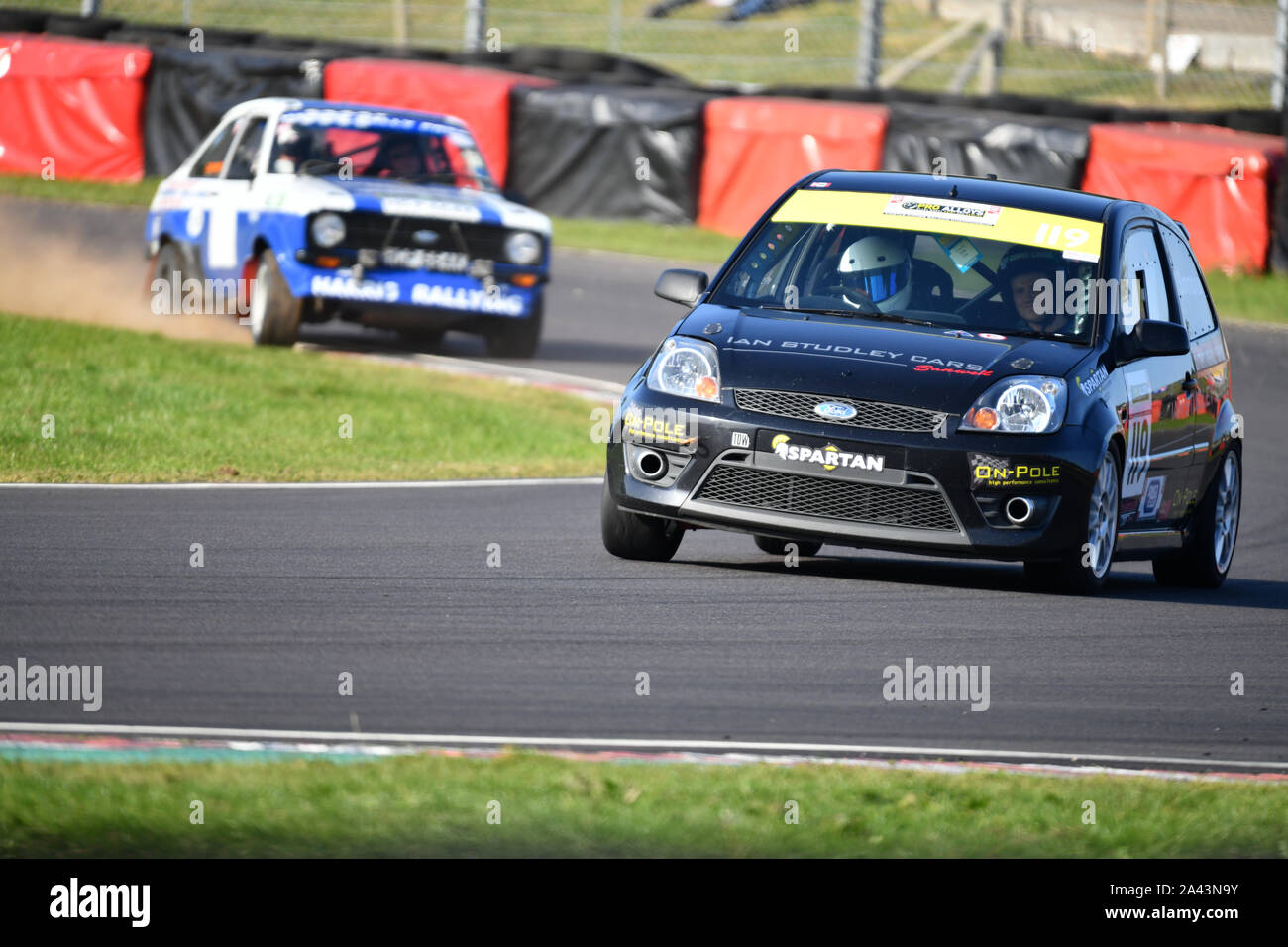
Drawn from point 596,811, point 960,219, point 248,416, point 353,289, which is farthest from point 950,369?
point 353,289

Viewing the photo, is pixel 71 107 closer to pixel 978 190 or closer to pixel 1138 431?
pixel 978 190

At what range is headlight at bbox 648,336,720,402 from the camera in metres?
8.29

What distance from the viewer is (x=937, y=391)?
8141 millimetres

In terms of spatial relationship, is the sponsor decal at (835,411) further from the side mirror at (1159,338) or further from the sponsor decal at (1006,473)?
the side mirror at (1159,338)

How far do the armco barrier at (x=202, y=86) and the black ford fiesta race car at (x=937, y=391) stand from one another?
58.3ft

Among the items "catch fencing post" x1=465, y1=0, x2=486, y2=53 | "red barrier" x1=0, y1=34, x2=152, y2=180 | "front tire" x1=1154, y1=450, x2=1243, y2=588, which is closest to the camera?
"front tire" x1=1154, y1=450, x2=1243, y2=588

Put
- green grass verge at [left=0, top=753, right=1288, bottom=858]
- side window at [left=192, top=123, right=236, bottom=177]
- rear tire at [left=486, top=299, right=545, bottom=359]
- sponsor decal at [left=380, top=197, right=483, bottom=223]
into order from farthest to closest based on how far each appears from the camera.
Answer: rear tire at [left=486, top=299, right=545, bottom=359] → side window at [left=192, top=123, right=236, bottom=177] → sponsor decal at [left=380, top=197, right=483, bottom=223] → green grass verge at [left=0, top=753, right=1288, bottom=858]

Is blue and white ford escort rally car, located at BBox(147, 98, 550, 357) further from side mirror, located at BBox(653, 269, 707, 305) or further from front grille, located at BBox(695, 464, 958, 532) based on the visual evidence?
front grille, located at BBox(695, 464, 958, 532)

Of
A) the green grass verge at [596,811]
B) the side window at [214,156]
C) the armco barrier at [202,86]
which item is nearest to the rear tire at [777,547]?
the green grass verge at [596,811]

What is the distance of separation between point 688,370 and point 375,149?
8508 millimetres

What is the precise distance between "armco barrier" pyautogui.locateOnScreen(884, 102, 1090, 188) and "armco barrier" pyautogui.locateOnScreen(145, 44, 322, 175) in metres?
7.33

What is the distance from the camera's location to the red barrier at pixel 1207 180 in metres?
21.9

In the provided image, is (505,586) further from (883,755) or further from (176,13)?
(176,13)

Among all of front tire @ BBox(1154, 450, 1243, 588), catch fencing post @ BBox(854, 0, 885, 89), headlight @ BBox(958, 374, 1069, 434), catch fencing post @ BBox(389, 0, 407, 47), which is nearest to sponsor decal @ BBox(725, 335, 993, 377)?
headlight @ BBox(958, 374, 1069, 434)
